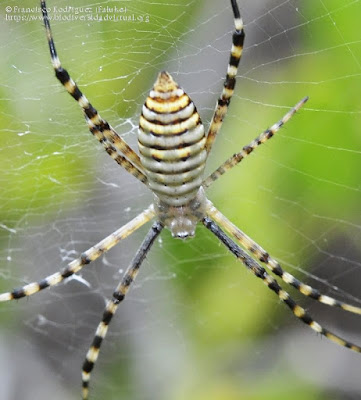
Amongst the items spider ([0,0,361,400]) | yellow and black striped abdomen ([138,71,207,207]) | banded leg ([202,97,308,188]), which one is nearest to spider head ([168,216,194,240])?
spider ([0,0,361,400])

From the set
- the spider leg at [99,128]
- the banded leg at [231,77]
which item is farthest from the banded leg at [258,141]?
the spider leg at [99,128]

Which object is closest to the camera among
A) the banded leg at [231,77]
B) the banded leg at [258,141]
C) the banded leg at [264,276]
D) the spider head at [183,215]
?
the banded leg at [231,77]

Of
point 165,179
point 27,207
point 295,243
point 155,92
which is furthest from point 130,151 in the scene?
point 295,243

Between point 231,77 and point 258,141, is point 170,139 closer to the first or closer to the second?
point 231,77

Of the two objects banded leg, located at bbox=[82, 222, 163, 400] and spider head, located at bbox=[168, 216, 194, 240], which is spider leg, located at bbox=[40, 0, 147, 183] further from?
banded leg, located at bbox=[82, 222, 163, 400]

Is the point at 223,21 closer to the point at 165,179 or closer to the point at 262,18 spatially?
the point at 262,18

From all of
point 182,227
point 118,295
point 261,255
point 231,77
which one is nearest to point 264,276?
point 261,255

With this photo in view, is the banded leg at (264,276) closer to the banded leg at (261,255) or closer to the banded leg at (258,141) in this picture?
the banded leg at (261,255)

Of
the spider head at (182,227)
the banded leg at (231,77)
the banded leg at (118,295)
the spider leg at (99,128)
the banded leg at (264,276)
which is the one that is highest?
the banded leg at (231,77)
